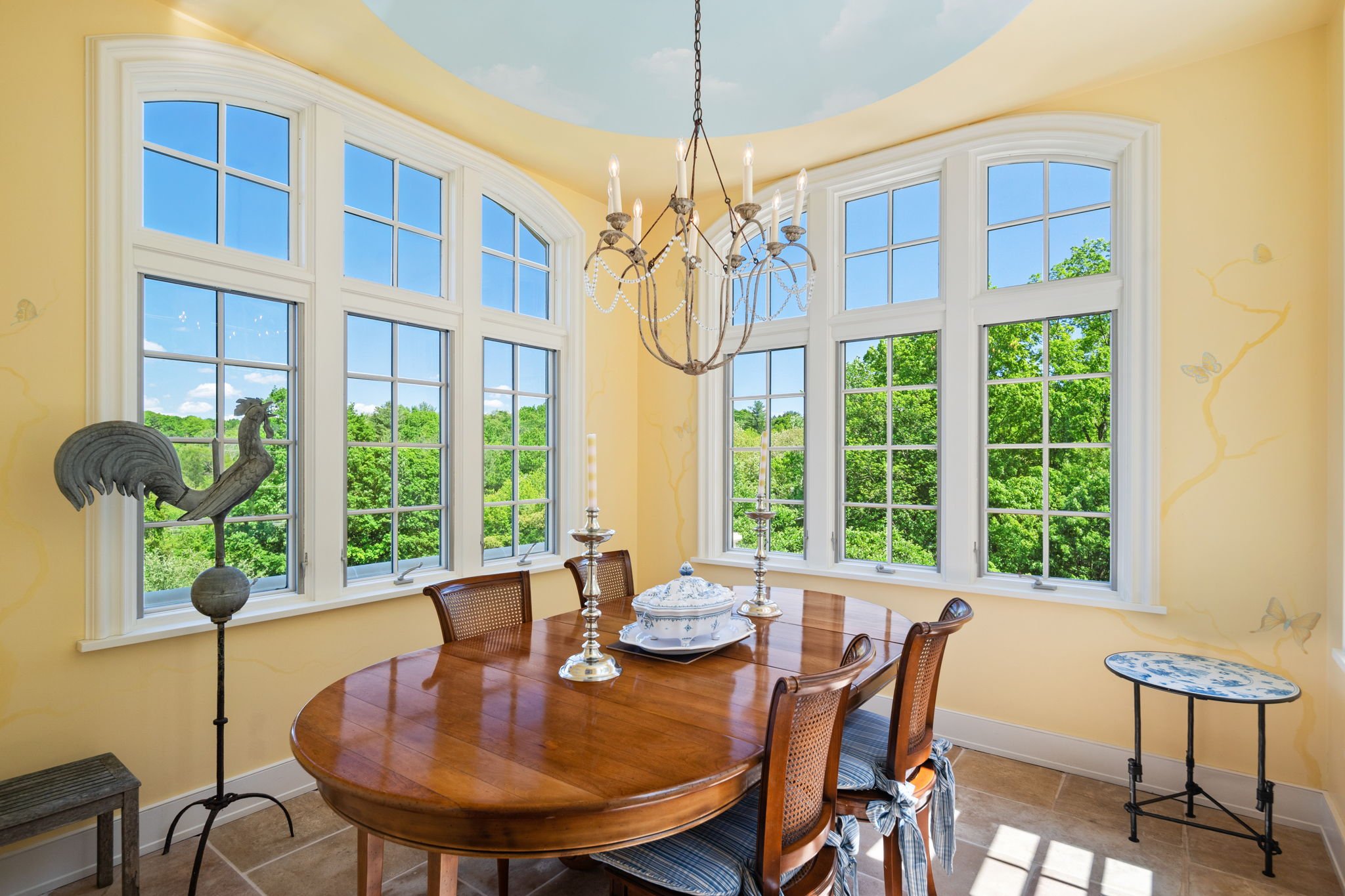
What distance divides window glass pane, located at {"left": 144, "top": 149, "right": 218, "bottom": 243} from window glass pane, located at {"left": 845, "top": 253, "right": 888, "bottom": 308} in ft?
9.89

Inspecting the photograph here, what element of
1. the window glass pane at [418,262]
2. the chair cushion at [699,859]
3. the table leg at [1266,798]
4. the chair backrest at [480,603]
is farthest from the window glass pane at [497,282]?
the table leg at [1266,798]

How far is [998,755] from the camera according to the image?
10.2ft

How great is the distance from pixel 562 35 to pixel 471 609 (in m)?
2.42

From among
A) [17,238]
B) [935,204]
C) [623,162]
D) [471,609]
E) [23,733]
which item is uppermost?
[623,162]

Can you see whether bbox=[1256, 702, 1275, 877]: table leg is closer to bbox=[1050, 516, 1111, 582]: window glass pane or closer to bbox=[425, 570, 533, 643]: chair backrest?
bbox=[1050, 516, 1111, 582]: window glass pane

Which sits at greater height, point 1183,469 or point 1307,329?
point 1307,329

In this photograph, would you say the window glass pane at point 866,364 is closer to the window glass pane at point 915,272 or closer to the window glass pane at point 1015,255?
the window glass pane at point 915,272

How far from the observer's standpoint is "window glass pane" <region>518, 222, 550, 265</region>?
3898 mm

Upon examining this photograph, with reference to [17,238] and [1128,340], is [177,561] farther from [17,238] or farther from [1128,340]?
[1128,340]

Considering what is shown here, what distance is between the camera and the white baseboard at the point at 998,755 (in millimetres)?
2129

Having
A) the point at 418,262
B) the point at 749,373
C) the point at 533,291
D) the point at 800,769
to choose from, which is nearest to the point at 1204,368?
the point at 749,373

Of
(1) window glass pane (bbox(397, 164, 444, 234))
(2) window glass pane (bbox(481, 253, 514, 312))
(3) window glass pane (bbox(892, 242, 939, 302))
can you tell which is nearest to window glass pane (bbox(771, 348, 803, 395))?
(3) window glass pane (bbox(892, 242, 939, 302))

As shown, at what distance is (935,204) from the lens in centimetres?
347

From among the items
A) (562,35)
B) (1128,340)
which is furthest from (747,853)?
(562,35)
